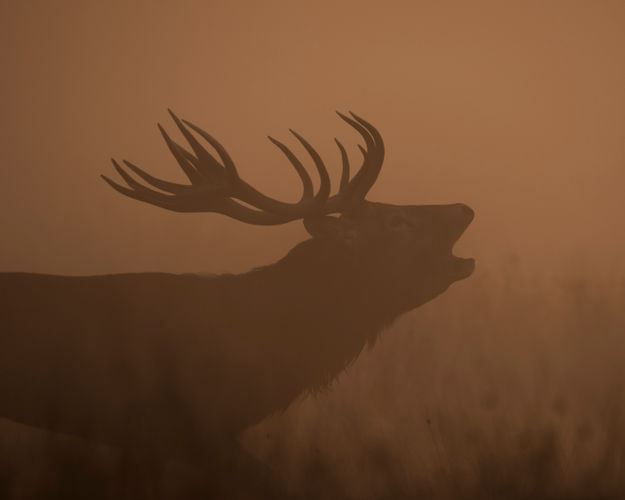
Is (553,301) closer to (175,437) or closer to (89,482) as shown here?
(175,437)

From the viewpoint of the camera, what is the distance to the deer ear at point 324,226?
409 cm

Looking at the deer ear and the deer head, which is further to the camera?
the deer ear

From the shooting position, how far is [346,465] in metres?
3.61

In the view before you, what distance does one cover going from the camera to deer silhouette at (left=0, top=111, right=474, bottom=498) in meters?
3.32

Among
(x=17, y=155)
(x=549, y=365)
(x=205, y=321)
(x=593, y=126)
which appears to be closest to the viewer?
(x=205, y=321)

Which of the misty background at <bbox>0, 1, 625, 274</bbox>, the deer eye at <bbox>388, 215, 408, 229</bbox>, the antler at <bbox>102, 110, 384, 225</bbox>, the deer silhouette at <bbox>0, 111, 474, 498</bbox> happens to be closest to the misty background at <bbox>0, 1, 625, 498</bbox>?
the misty background at <bbox>0, 1, 625, 274</bbox>

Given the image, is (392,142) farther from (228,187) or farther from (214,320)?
(214,320)

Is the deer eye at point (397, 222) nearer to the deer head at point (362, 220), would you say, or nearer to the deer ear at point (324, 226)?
the deer head at point (362, 220)

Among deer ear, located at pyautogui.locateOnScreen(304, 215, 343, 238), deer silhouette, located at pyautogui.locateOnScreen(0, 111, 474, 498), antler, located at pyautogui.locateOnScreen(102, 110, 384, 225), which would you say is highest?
antler, located at pyautogui.locateOnScreen(102, 110, 384, 225)

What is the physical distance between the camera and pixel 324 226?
13.4 ft

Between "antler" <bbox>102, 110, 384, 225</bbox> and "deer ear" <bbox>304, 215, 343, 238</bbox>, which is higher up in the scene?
"antler" <bbox>102, 110, 384, 225</bbox>

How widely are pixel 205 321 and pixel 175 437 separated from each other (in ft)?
1.84

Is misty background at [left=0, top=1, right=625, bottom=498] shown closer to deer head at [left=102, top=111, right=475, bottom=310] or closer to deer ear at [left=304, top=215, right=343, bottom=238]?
deer head at [left=102, top=111, right=475, bottom=310]

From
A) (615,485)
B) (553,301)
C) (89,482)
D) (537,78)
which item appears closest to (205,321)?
(89,482)
